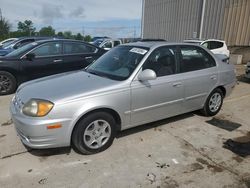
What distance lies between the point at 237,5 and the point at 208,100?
12.2 m

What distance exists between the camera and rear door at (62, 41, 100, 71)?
6945 mm

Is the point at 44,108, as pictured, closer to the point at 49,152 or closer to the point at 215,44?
the point at 49,152

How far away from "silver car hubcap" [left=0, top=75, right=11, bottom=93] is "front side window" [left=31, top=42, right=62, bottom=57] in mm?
1081

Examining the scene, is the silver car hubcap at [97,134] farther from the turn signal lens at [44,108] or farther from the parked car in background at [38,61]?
the parked car in background at [38,61]

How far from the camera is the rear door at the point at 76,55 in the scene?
6945 millimetres

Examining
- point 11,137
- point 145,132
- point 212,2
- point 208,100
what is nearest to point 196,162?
point 145,132

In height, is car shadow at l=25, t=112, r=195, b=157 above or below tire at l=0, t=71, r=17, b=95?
below

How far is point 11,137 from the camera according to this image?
147 inches

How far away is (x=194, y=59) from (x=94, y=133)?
2.40 m

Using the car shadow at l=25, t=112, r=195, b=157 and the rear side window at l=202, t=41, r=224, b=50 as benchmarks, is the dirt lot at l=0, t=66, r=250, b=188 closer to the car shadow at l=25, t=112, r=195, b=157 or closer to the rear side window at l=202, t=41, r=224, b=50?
the car shadow at l=25, t=112, r=195, b=157

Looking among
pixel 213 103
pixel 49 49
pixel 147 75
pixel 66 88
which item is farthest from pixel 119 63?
pixel 49 49

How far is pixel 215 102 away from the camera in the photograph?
478cm

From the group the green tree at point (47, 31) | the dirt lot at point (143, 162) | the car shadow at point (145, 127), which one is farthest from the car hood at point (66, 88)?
the green tree at point (47, 31)

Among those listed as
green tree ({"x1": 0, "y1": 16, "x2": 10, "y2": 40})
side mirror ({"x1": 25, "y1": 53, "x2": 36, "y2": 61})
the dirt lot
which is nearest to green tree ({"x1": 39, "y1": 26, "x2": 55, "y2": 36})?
green tree ({"x1": 0, "y1": 16, "x2": 10, "y2": 40})
